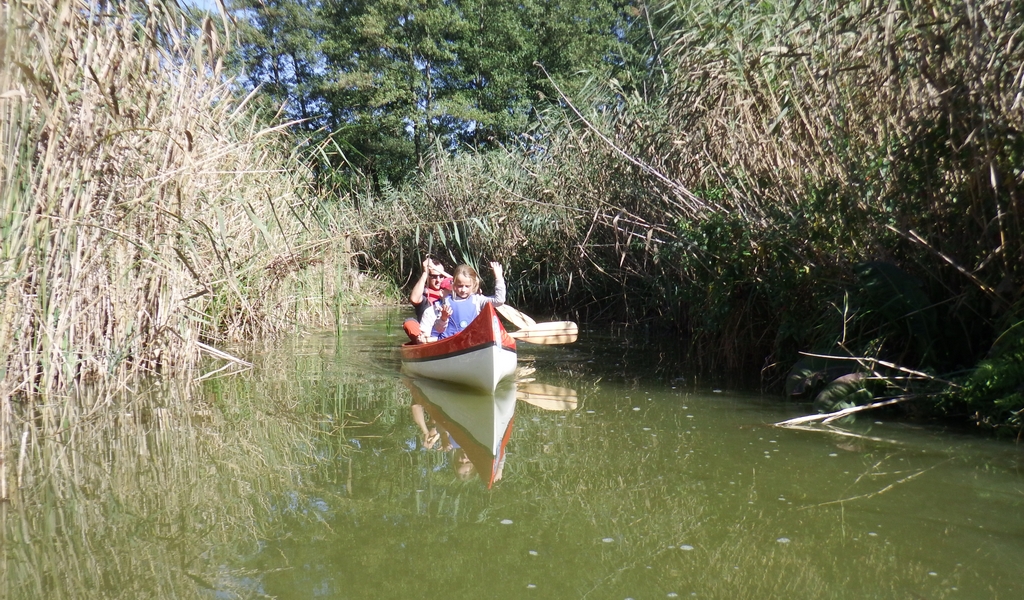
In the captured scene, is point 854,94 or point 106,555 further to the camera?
point 854,94

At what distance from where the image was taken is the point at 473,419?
6598 millimetres

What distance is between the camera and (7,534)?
12.4 ft

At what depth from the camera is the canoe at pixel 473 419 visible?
5.17 meters

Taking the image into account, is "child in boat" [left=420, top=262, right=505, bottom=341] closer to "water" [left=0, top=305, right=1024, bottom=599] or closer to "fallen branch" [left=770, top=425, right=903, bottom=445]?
"water" [left=0, top=305, right=1024, bottom=599]

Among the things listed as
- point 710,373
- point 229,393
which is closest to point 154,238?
point 229,393

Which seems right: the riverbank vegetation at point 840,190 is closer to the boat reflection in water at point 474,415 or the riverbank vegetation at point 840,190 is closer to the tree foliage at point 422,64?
the boat reflection in water at point 474,415

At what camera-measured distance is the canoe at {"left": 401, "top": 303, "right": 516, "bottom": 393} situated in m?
7.17

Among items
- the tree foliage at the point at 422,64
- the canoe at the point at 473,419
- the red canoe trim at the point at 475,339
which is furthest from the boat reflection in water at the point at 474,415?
the tree foliage at the point at 422,64

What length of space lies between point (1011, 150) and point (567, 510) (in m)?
3.46

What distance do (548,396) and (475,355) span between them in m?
0.71

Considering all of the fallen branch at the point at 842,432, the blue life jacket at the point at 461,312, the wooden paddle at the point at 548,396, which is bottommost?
the fallen branch at the point at 842,432

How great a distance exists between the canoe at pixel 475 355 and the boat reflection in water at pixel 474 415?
139 mm

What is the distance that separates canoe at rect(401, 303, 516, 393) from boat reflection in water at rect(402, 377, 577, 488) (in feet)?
0.46

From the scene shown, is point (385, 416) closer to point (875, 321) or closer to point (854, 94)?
point (875, 321)
